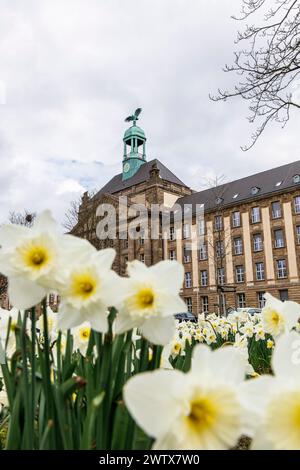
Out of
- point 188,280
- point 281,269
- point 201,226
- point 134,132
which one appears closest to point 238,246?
point 201,226

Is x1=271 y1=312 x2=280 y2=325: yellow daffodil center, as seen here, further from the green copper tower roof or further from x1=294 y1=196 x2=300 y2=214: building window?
the green copper tower roof

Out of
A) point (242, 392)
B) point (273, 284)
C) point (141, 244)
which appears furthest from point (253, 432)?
point (141, 244)

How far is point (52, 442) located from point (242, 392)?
1.67ft

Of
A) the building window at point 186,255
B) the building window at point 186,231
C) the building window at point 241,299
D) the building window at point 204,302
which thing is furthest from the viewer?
the building window at point 186,231

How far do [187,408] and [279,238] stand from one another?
3098 centimetres

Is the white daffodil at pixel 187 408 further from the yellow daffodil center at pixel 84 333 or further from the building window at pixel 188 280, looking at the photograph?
the building window at pixel 188 280

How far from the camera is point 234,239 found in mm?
32469

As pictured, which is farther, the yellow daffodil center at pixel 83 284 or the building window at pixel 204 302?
the building window at pixel 204 302

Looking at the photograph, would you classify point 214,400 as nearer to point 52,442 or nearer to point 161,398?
point 161,398

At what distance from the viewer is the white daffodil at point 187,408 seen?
581 mm

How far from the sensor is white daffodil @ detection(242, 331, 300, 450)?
0.58 meters

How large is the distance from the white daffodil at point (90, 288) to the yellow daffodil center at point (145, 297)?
1.6 inches

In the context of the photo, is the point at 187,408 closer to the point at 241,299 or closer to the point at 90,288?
the point at 90,288

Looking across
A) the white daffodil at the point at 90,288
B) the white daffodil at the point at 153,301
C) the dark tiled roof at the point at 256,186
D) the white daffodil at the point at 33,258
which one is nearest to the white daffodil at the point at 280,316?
the white daffodil at the point at 153,301
